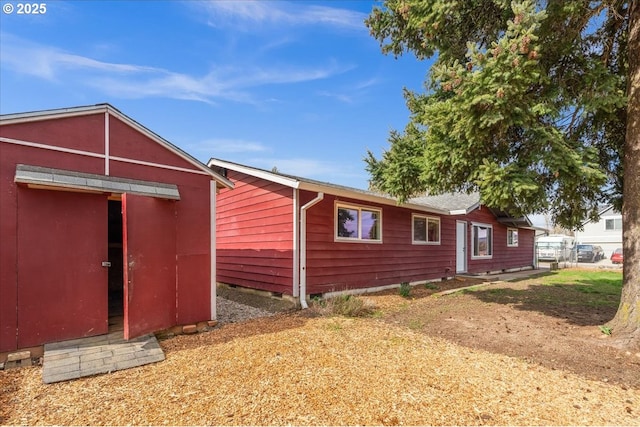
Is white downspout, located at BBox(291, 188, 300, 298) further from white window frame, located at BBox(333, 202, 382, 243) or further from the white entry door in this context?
the white entry door

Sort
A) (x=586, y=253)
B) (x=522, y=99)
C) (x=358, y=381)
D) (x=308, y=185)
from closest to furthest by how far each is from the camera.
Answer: (x=358, y=381)
(x=522, y=99)
(x=308, y=185)
(x=586, y=253)

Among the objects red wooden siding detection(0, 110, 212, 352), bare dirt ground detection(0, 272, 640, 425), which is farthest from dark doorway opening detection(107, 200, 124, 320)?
bare dirt ground detection(0, 272, 640, 425)

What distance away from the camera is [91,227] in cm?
457

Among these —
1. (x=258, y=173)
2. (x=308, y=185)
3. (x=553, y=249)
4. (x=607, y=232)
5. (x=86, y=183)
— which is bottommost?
(x=553, y=249)

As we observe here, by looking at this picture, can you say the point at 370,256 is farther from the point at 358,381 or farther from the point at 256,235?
the point at 358,381

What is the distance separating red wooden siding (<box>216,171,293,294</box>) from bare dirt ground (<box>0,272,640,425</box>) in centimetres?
239

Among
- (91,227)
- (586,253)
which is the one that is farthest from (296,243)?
(586,253)

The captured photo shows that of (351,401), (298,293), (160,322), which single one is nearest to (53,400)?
(160,322)

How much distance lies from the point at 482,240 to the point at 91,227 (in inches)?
605

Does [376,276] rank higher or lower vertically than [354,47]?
lower

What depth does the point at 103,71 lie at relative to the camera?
7.45 metres

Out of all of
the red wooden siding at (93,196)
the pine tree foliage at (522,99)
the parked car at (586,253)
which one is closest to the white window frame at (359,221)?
the pine tree foliage at (522,99)

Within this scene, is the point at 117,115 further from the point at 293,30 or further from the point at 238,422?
the point at 293,30

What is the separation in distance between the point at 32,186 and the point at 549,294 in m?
12.0
